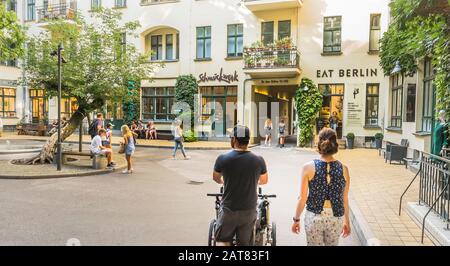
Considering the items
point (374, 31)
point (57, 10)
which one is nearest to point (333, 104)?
point (374, 31)

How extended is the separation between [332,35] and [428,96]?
9.02 meters

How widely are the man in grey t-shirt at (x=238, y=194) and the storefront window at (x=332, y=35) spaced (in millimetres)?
19067

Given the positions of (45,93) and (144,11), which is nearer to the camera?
(45,93)

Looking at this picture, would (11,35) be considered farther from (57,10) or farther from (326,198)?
(57,10)

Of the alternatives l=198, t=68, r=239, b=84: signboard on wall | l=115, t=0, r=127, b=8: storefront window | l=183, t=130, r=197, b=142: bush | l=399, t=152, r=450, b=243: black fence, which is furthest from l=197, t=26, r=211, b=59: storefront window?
l=399, t=152, r=450, b=243: black fence

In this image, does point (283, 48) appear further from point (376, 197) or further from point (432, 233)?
point (432, 233)

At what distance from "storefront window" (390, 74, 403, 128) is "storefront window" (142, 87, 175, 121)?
44.7 feet

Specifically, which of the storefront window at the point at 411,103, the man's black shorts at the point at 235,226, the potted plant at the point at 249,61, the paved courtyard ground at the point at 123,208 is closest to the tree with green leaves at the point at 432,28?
the paved courtyard ground at the point at 123,208

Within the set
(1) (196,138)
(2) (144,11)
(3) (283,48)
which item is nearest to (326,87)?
(3) (283,48)

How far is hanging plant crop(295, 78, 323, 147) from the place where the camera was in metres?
20.1

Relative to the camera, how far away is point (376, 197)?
26.8ft

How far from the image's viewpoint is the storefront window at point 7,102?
29484mm

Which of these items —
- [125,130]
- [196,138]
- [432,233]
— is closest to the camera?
[432,233]
